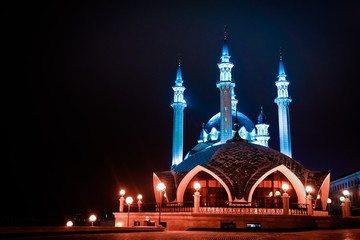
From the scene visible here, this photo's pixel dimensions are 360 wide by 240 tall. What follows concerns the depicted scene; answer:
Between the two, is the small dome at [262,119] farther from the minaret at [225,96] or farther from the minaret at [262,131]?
the minaret at [225,96]

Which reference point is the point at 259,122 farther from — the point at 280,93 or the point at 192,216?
the point at 192,216

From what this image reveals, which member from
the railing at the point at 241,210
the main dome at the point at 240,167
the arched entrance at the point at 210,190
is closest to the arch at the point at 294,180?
the main dome at the point at 240,167

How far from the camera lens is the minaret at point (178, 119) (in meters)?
52.6

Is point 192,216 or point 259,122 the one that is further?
point 259,122

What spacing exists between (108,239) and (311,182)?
2415cm

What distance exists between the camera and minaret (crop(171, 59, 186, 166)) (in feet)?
172

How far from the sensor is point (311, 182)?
101 ft

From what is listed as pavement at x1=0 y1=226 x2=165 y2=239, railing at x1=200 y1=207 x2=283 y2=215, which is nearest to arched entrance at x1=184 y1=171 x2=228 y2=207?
railing at x1=200 y1=207 x2=283 y2=215

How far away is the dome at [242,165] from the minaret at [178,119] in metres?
18.5

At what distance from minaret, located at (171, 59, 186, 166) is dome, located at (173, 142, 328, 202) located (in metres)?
18.5

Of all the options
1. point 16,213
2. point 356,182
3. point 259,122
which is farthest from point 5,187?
point 356,182

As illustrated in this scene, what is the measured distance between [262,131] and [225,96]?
1648 cm

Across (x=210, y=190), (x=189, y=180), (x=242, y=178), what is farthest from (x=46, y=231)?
(x=189, y=180)

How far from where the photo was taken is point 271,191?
97.8ft
